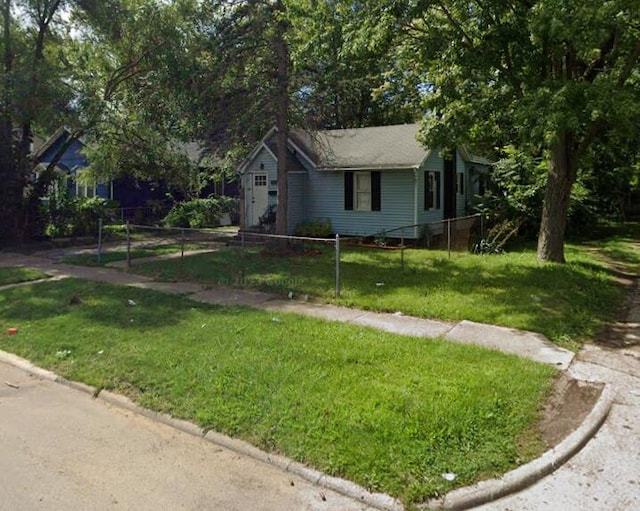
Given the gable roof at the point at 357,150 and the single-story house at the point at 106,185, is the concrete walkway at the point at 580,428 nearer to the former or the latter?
the gable roof at the point at 357,150

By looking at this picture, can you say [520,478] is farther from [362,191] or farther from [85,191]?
[85,191]

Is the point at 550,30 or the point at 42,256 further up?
the point at 550,30

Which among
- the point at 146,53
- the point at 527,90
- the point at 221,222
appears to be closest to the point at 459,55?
the point at 527,90

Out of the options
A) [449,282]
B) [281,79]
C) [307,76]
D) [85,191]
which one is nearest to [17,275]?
[281,79]

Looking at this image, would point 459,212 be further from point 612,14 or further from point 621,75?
point 612,14

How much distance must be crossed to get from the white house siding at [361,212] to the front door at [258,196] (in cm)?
168

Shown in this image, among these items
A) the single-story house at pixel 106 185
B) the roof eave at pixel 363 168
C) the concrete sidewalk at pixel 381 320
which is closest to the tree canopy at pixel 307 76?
the roof eave at pixel 363 168

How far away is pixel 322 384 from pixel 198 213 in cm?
1999

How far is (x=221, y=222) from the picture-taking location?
25.7 meters

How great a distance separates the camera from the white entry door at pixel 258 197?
19.6m

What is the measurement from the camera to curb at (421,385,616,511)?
338cm

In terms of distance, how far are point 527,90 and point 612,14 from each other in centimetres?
204

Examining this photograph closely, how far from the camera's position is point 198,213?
23938 millimetres

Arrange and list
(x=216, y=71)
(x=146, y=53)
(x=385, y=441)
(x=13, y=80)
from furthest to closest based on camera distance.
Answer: (x=146, y=53) → (x=13, y=80) → (x=216, y=71) → (x=385, y=441)
